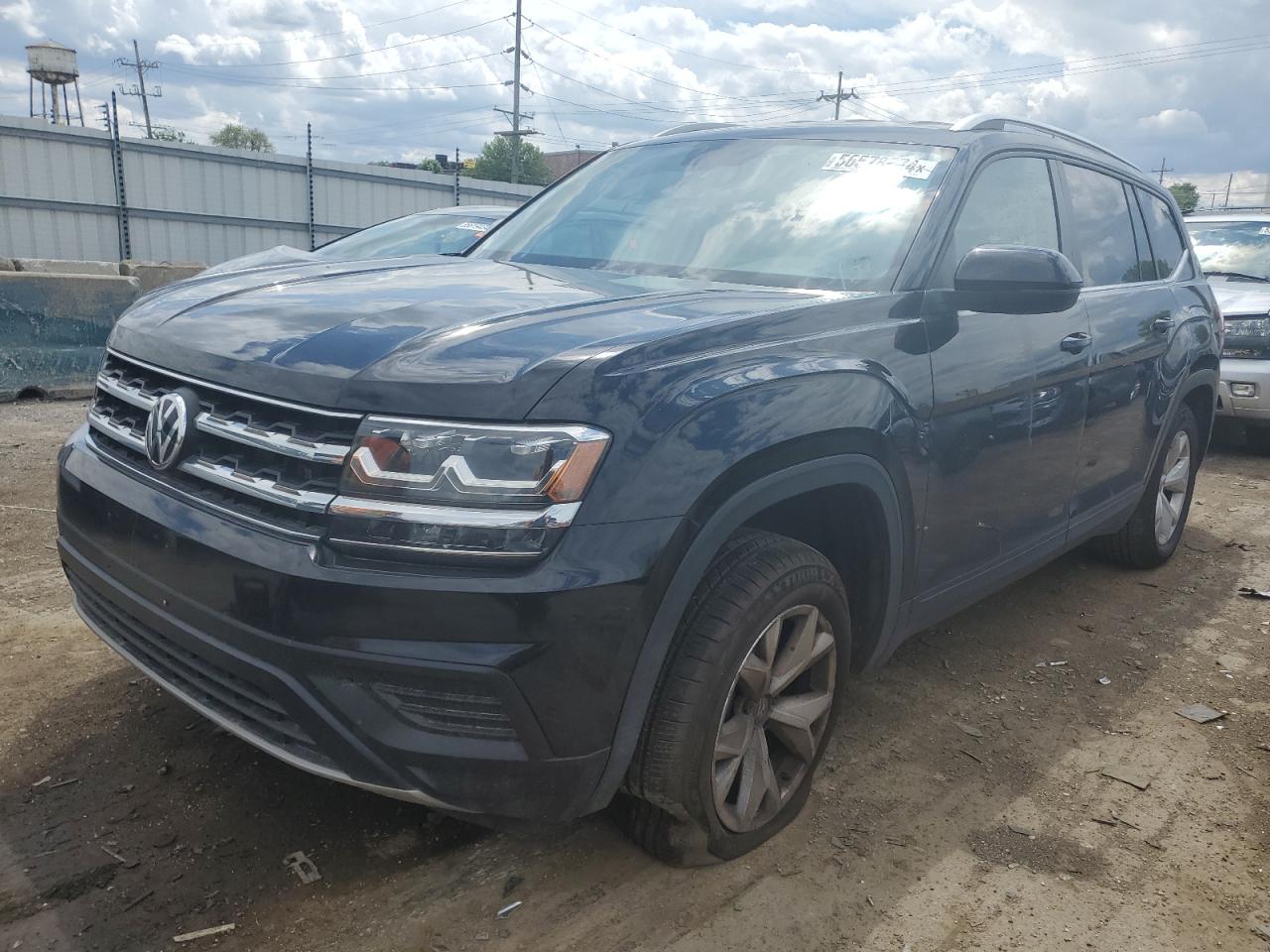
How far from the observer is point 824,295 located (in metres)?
2.84

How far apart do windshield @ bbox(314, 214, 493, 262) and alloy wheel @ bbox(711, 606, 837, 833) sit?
5.33 m

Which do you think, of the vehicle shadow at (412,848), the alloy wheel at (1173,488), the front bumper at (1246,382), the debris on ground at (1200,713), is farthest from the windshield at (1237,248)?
the vehicle shadow at (412,848)

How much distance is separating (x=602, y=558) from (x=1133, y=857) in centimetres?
181

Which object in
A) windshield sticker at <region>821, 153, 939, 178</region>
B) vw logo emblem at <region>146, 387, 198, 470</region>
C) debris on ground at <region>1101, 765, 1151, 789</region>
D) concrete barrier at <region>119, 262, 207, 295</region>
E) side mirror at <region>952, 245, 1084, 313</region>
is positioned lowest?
debris on ground at <region>1101, 765, 1151, 789</region>

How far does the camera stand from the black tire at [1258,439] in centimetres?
889

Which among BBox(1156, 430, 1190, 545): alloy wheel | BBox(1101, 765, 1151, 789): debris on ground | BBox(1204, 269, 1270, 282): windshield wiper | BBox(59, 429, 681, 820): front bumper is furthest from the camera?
BBox(1204, 269, 1270, 282): windshield wiper

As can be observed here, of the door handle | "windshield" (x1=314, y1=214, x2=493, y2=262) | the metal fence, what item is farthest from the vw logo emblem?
the metal fence

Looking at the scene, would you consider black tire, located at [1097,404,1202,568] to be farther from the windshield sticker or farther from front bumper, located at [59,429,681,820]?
front bumper, located at [59,429,681,820]

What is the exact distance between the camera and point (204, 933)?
228cm

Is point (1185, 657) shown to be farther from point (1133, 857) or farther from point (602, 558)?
point (602, 558)

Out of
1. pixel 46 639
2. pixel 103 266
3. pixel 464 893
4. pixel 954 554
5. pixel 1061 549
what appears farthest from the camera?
pixel 103 266

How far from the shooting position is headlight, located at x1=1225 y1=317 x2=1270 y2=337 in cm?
802

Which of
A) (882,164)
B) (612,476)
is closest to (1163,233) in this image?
(882,164)

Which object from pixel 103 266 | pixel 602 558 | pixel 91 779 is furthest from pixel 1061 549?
pixel 103 266
